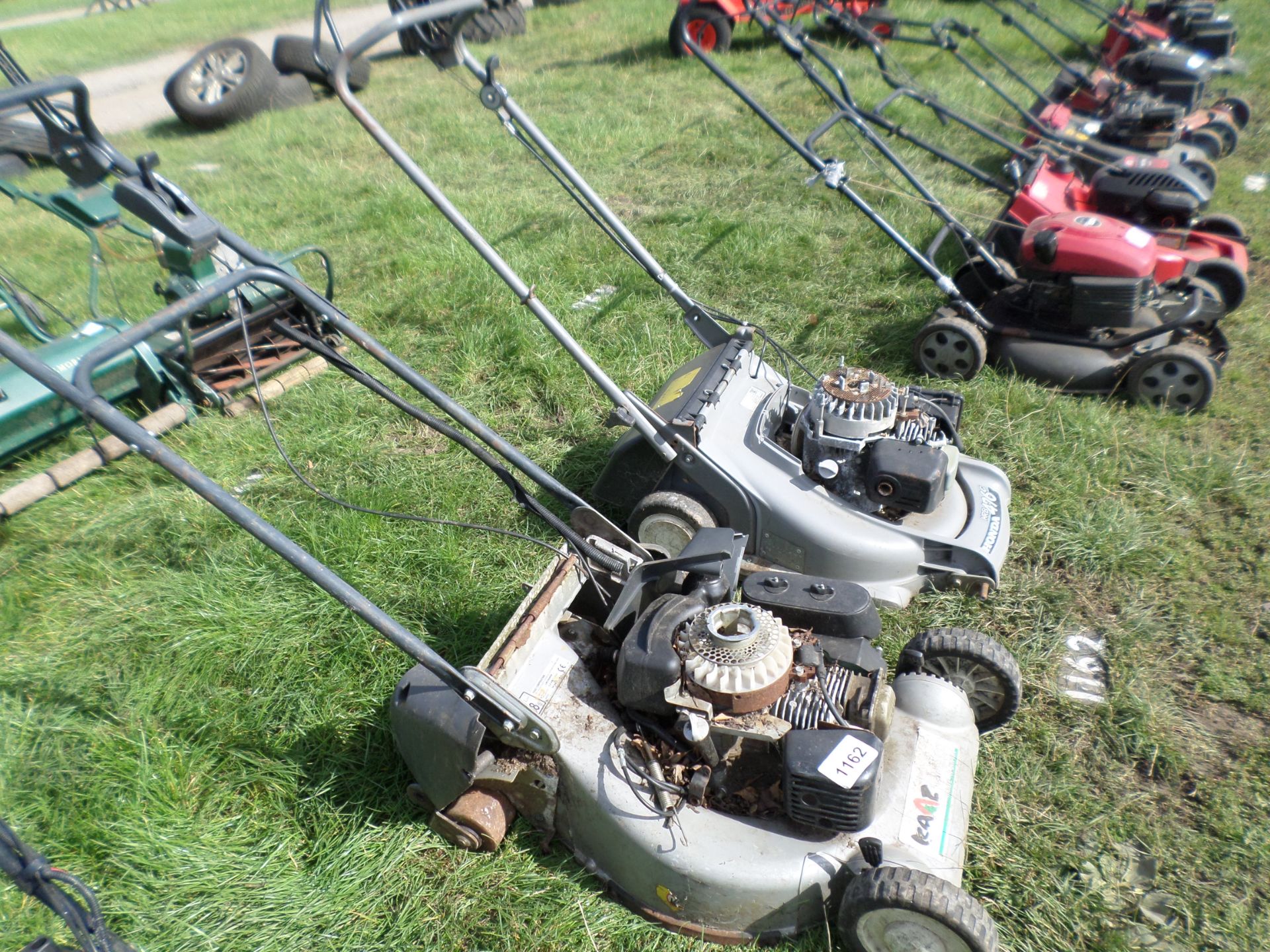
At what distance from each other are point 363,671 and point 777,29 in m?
3.54

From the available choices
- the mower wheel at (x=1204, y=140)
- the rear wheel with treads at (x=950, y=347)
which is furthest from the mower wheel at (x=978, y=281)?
the mower wheel at (x=1204, y=140)

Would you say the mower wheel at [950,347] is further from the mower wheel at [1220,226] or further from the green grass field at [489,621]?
the mower wheel at [1220,226]

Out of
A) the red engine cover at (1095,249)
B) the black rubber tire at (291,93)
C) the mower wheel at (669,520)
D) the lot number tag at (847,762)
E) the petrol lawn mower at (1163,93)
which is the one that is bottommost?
the lot number tag at (847,762)

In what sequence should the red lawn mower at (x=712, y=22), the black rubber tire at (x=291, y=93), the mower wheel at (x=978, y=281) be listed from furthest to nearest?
the red lawn mower at (x=712, y=22) → the black rubber tire at (x=291, y=93) → the mower wheel at (x=978, y=281)

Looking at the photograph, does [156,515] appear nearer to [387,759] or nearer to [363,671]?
[363,671]

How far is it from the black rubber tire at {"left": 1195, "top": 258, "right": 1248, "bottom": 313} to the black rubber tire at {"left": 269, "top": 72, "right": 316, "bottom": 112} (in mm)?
8127

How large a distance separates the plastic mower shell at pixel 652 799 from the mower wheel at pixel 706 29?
28.0 feet

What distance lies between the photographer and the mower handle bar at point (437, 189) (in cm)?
230

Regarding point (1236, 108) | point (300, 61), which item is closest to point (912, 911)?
point (1236, 108)

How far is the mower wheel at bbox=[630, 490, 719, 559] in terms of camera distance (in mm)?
2949

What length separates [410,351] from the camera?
4578mm

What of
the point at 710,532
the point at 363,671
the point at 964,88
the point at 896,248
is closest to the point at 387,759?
the point at 363,671

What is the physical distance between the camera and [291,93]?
29.3ft

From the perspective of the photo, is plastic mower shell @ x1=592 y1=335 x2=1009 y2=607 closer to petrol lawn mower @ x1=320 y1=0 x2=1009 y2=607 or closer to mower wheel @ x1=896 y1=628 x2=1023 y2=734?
petrol lawn mower @ x1=320 y1=0 x2=1009 y2=607
